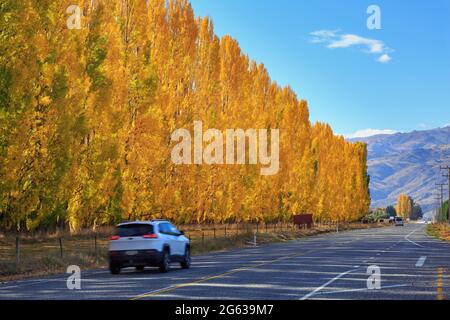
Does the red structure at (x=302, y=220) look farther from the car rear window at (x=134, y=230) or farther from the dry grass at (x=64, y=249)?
the car rear window at (x=134, y=230)

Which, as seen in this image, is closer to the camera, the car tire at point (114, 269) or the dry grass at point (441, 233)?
the car tire at point (114, 269)

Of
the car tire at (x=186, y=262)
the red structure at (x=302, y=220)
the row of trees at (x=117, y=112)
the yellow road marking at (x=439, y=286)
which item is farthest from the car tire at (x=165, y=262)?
the red structure at (x=302, y=220)

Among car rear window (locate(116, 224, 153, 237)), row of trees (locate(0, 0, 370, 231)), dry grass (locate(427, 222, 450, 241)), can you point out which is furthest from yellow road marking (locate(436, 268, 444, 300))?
dry grass (locate(427, 222, 450, 241))

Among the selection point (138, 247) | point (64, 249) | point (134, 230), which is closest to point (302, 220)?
point (64, 249)

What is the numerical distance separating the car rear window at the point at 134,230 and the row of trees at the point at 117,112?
3.98 metres

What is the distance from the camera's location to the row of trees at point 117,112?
82.0ft

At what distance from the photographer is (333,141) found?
104 metres

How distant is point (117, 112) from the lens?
35.9 metres

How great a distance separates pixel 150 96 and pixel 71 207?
25.8ft
